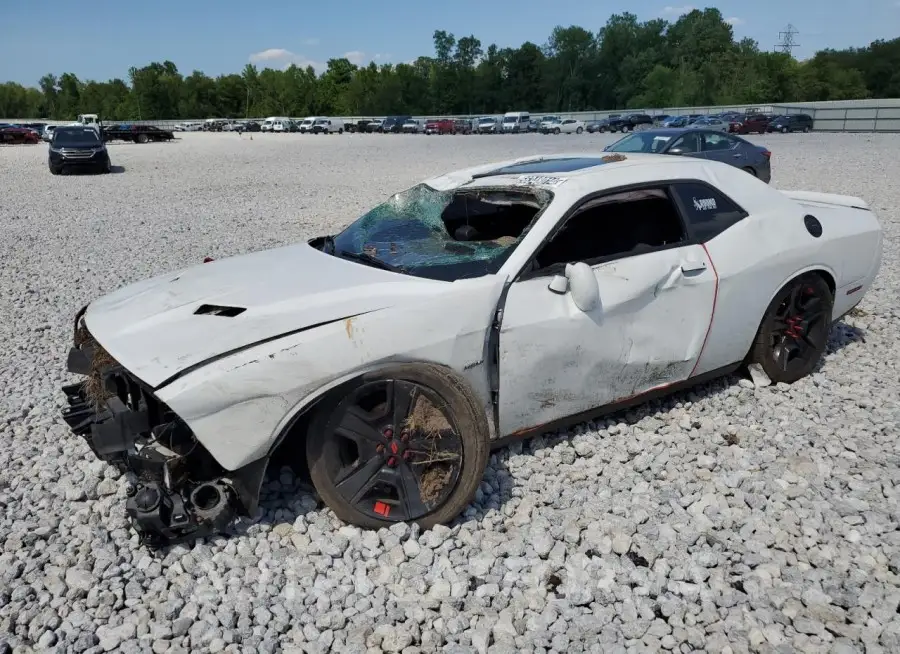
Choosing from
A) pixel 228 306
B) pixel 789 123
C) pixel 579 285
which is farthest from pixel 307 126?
pixel 579 285

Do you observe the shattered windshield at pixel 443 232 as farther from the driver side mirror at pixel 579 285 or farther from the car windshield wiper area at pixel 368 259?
the driver side mirror at pixel 579 285

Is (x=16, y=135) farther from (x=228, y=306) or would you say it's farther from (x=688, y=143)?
(x=228, y=306)

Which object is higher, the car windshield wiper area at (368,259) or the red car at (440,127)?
the red car at (440,127)

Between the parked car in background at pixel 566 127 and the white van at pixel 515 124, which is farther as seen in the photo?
the white van at pixel 515 124

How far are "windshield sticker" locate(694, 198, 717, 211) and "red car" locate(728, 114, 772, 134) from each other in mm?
39407

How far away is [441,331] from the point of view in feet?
10.4

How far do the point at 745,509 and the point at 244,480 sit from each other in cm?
226

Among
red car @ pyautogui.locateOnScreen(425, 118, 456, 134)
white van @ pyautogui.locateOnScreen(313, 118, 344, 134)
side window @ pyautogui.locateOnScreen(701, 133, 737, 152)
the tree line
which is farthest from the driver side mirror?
the tree line

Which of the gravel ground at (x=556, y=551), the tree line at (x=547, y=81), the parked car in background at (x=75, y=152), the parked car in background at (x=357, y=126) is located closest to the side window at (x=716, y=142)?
the gravel ground at (x=556, y=551)

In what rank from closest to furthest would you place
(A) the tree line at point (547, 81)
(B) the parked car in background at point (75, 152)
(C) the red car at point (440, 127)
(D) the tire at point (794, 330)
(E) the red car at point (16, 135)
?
(D) the tire at point (794, 330), (B) the parked car in background at point (75, 152), (E) the red car at point (16, 135), (C) the red car at point (440, 127), (A) the tree line at point (547, 81)

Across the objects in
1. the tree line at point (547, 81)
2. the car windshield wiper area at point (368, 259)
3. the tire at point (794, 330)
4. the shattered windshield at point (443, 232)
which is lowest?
the tire at point (794, 330)

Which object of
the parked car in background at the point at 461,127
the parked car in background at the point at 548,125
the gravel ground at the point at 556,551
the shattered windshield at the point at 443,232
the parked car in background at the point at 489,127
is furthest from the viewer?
the parked car in background at the point at 461,127

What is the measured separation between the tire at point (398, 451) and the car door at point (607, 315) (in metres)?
0.37

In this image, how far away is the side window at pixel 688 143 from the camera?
13.9m
